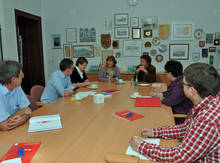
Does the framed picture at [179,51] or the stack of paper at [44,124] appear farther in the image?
the framed picture at [179,51]

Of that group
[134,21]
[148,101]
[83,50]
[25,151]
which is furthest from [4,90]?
[134,21]

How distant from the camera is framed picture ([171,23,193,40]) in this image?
207 inches

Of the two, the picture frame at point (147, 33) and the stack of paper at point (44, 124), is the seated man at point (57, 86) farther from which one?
the picture frame at point (147, 33)

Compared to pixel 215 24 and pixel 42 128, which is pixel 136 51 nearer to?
pixel 215 24

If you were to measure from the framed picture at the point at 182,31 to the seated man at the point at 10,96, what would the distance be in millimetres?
4482

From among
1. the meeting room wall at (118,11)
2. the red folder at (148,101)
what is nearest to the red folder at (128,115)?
the red folder at (148,101)

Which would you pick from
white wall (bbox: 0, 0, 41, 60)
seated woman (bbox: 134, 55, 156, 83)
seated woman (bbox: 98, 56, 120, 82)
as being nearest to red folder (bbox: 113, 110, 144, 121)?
seated woman (bbox: 98, 56, 120, 82)

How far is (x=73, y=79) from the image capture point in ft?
12.8

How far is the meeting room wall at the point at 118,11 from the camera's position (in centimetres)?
516

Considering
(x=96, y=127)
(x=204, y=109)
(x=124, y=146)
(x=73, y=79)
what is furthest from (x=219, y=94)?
(x=73, y=79)

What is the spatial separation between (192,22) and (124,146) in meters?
4.84

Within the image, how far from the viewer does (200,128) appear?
997 mm

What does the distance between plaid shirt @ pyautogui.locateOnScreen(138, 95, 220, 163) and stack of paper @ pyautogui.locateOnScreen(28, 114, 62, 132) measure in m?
0.79

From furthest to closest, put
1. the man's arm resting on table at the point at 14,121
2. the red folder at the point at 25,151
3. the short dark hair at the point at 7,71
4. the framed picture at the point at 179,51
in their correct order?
1. the framed picture at the point at 179,51
2. the short dark hair at the point at 7,71
3. the man's arm resting on table at the point at 14,121
4. the red folder at the point at 25,151
